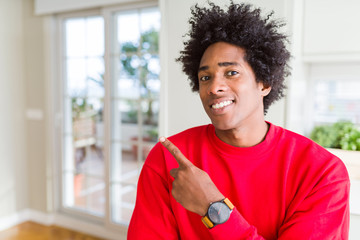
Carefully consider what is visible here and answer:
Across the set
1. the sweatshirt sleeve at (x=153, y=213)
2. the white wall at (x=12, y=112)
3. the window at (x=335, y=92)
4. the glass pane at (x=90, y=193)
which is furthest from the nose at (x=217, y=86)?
the white wall at (x=12, y=112)

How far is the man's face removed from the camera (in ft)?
3.71

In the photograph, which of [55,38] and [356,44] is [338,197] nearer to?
[356,44]

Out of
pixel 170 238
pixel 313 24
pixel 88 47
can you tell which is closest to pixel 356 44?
pixel 313 24

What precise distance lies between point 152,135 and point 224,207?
2.35 m

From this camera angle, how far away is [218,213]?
0.97 meters

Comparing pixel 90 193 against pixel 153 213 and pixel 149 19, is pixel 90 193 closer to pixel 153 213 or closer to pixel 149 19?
pixel 149 19

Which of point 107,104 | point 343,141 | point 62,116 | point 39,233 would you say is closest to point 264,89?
point 343,141

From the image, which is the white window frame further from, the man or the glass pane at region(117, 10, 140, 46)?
the man

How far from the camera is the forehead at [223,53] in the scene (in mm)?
1171

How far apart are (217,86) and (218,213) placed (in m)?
0.42

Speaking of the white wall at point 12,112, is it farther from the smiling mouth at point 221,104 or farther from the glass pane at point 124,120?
the smiling mouth at point 221,104

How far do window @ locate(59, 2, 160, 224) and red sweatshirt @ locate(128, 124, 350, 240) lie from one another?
6.51 ft

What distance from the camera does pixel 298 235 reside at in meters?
1.00

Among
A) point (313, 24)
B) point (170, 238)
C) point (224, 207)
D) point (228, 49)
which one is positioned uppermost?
point (313, 24)
